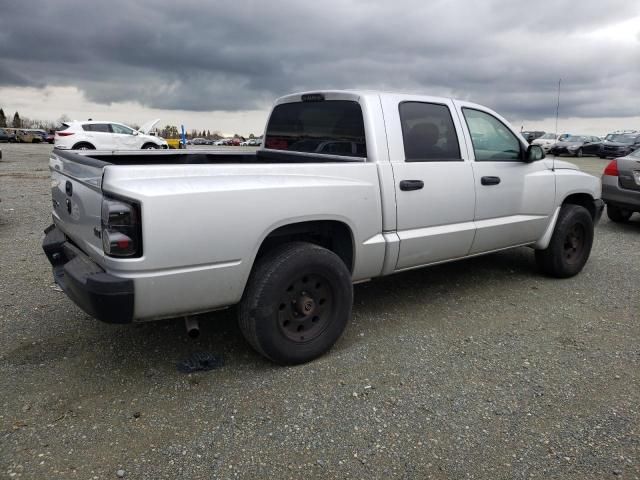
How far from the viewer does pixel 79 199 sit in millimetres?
3023

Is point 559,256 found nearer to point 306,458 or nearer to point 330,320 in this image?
point 330,320

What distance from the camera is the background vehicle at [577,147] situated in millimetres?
32062

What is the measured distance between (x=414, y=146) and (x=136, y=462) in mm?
2780

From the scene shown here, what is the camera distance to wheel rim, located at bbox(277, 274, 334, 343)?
3188mm

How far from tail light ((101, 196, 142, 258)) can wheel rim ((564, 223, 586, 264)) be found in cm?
439

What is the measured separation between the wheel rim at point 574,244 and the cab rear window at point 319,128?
2822mm

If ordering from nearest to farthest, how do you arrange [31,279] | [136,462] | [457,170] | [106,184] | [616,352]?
[136,462]
[106,184]
[616,352]
[457,170]
[31,279]

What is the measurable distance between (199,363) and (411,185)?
1.93m

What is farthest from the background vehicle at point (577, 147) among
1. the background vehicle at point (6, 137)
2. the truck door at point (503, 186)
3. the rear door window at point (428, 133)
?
the background vehicle at point (6, 137)

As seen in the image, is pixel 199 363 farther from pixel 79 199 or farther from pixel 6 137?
pixel 6 137

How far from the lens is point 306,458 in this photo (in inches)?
96.4

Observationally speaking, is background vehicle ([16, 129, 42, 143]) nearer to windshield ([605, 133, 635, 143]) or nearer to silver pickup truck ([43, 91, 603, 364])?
windshield ([605, 133, 635, 143])

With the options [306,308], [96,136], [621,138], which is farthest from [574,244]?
[621,138]

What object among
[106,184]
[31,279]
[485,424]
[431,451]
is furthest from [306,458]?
[31,279]
